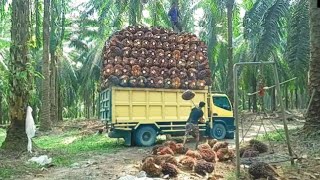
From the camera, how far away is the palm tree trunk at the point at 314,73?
1052cm

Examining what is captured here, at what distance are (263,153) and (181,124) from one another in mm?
4332

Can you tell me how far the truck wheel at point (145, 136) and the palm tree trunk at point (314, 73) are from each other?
15.3ft

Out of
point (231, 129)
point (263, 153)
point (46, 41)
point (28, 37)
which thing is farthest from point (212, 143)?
point (46, 41)

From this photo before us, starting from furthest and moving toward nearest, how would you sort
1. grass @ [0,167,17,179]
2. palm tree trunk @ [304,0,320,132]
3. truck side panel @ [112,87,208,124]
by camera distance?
truck side panel @ [112,87,208,124] < palm tree trunk @ [304,0,320,132] < grass @ [0,167,17,179]

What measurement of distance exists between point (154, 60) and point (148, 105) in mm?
1600

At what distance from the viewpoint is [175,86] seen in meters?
13.4

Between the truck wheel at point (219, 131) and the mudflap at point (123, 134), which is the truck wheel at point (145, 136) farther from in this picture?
the truck wheel at point (219, 131)

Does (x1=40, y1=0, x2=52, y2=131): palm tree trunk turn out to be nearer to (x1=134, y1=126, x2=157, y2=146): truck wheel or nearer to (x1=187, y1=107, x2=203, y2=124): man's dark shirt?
(x1=134, y1=126, x2=157, y2=146): truck wheel

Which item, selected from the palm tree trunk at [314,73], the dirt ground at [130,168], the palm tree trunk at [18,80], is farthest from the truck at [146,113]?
the palm tree trunk at [314,73]

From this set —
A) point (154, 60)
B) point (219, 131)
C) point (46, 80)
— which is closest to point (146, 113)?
point (154, 60)

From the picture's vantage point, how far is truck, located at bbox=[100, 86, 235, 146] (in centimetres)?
1258

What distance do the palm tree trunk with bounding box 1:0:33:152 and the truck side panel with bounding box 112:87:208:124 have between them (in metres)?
2.83

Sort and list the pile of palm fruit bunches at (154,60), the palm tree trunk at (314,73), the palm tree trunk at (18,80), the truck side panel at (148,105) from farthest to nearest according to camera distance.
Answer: the pile of palm fruit bunches at (154,60) → the truck side panel at (148,105) → the palm tree trunk at (314,73) → the palm tree trunk at (18,80)

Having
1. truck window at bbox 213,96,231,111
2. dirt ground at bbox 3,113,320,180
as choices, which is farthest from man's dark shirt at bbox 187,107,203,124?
truck window at bbox 213,96,231,111
